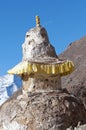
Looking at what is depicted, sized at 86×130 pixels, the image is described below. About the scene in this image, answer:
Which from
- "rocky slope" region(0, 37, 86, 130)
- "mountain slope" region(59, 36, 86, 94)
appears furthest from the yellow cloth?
"mountain slope" region(59, 36, 86, 94)

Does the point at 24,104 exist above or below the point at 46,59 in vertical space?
below

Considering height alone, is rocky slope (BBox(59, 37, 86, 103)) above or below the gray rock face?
above

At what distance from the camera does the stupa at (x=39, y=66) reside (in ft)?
31.5

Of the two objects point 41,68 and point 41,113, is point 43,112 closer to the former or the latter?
point 41,113

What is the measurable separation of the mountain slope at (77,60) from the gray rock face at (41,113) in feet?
133

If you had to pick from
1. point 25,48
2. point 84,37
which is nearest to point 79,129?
point 25,48

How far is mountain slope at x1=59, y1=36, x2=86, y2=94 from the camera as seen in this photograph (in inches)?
2237

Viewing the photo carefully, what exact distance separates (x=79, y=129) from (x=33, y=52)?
90.4 inches

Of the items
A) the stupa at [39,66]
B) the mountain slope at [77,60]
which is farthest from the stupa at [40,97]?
the mountain slope at [77,60]

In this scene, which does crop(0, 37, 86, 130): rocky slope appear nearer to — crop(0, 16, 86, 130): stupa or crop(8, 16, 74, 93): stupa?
crop(0, 16, 86, 130): stupa

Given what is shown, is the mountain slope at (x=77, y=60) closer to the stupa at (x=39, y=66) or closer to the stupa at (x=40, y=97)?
the stupa at (x=39, y=66)

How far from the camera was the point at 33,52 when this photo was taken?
9906 millimetres

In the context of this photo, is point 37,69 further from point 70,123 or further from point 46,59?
point 70,123

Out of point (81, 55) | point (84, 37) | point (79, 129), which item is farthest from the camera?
point (84, 37)
